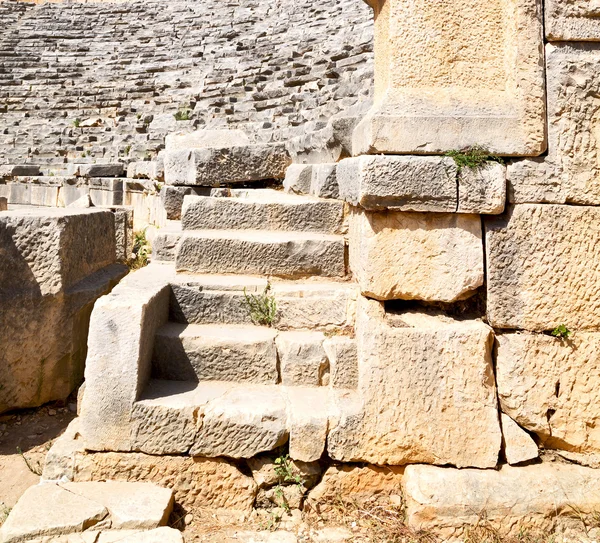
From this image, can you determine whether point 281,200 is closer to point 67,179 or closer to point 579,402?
point 579,402

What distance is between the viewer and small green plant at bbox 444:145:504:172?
2.44 meters

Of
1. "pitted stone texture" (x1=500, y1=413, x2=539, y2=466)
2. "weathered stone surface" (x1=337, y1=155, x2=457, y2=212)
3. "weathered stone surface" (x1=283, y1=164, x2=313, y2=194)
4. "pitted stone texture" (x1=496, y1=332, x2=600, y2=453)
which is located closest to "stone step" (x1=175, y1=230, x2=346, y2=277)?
"weathered stone surface" (x1=337, y1=155, x2=457, y2=212)

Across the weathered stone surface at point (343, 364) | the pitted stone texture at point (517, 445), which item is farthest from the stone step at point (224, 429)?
the pitted stone texture at point (517, 445)

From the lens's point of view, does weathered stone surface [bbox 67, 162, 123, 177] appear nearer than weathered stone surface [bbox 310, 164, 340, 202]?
No

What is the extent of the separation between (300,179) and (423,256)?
1.80m

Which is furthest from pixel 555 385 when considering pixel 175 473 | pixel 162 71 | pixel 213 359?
pixel 162 71

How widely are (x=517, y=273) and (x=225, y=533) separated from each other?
1658 mm

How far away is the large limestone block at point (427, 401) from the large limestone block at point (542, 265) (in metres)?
0.21

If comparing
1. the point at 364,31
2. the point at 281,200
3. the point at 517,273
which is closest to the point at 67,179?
the point at 364,31

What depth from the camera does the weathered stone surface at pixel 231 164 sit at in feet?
15.1

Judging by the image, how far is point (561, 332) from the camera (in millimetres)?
2461

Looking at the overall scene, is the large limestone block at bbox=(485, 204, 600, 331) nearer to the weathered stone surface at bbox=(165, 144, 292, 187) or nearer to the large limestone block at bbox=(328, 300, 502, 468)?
the large limestone block at bbox=(328, 300, 502, 468)

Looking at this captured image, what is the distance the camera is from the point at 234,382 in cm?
272

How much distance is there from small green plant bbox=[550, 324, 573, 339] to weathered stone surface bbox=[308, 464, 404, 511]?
0.90m
